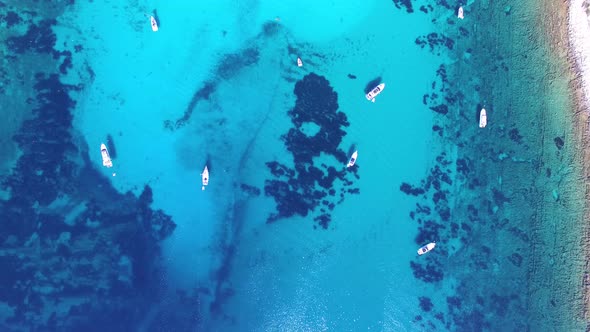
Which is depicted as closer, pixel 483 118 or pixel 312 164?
pixel 483 118

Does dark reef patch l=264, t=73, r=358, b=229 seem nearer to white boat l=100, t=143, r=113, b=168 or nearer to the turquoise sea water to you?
the turquoise sea water

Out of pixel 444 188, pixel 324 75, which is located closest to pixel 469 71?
pixel 444 188

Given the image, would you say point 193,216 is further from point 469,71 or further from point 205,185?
point 469,71

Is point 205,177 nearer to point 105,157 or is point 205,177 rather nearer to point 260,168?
point 260,168

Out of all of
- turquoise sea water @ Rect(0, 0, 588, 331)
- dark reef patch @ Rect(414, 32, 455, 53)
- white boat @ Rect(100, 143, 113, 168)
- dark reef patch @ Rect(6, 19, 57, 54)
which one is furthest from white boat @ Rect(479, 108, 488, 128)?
dark reef patch @ Rect(6, 19, 57, 54)

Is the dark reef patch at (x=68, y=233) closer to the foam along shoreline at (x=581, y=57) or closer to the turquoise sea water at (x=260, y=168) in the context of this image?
the turquoise sea water at (x=260, y=168)

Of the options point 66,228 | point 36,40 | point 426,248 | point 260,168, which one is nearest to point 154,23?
point 36,40
